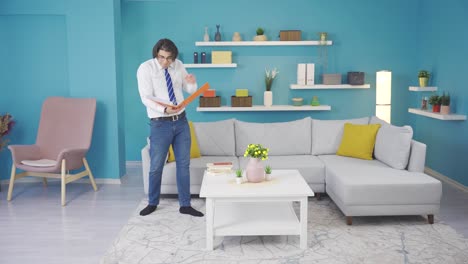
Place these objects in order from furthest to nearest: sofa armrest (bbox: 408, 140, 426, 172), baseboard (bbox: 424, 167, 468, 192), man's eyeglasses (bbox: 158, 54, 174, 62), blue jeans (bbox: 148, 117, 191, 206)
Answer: baseboard (bbox: 424, 167, 468, 192) < sofa armrest (bbox: 408, 140, 426, 172) < blue jeans (bbox: 148, 117, 191, 206) < man's eyeglasses (bbox: 158, 54, 174, 62)

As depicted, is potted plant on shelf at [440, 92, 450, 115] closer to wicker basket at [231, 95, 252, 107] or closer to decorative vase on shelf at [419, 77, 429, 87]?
decorative vase on shelf at [419, 77, 429, 87]

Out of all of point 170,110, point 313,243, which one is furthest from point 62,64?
point 313,243

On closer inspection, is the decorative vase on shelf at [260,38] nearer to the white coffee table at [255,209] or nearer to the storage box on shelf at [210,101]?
the storage box on shelf at [210,101]

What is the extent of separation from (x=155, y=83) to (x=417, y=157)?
8.36 feet

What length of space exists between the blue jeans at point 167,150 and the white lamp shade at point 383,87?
9.61ft

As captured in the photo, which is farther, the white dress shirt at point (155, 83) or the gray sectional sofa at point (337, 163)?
the white dress shirt at point (155, 83)

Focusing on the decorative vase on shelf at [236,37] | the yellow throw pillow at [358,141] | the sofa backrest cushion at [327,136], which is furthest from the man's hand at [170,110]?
the decorative vase on shelf at [236,37]

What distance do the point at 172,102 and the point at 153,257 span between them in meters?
1.45

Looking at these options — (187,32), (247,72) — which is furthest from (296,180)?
(187,32)

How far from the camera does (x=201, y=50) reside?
261 inches

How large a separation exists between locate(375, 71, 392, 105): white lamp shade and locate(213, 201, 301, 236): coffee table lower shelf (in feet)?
8.82

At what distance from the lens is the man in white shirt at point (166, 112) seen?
14.2 feet

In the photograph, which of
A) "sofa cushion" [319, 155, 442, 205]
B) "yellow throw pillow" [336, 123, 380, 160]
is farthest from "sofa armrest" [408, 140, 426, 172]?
"yellow throw pillow" [336, 123, 380, 160]

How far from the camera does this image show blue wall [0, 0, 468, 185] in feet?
18.9
